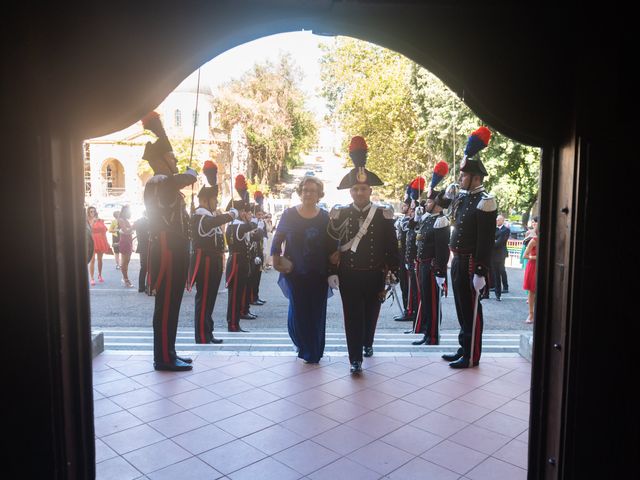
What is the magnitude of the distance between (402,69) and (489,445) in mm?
22956

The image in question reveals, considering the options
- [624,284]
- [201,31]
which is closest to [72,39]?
[201,31]

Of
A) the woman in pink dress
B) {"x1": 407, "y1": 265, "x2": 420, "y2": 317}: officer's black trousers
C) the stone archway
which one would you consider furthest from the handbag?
the stone archway

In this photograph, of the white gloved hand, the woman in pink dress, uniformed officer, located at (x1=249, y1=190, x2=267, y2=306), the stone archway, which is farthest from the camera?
the stone archway

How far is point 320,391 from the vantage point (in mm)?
4422

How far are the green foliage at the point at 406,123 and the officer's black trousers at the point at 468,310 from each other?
45.9ft

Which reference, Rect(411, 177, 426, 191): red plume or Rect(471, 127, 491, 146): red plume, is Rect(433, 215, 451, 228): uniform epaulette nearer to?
Rect(471, 127, 491, 146): red plume

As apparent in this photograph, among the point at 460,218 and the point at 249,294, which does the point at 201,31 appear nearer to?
the point at 460,218

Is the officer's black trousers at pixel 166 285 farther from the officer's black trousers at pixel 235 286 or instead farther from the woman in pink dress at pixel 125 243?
the woman in pink dress at pixel 125 243

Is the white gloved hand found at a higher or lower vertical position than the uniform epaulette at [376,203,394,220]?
lower

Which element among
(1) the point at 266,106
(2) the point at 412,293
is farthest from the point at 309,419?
(1) the point at 266,106

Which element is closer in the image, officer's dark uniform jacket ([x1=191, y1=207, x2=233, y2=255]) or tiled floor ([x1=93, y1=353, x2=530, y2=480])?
tiled floor ([x1=93, y1=353, x2=530, y2=480])

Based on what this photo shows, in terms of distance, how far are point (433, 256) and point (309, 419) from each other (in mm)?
3234

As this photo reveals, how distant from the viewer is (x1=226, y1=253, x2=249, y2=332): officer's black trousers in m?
7.63

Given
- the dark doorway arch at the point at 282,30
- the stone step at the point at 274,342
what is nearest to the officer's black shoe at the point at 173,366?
the stone step at the point at 274,342
